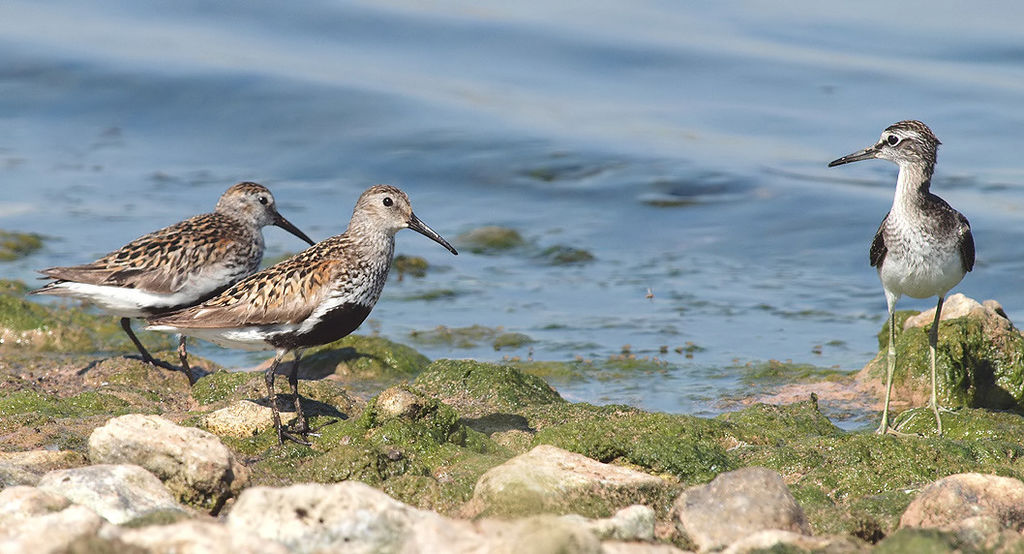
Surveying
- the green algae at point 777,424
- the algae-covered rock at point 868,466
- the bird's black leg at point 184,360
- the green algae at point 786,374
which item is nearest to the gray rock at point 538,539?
the algae-covered rock at point 868,466

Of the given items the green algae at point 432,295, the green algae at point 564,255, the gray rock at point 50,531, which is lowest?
the green algae at point 432,295

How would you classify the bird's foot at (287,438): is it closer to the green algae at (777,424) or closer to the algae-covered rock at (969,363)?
the green algae at (777,424)

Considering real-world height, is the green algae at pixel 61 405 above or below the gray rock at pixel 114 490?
below

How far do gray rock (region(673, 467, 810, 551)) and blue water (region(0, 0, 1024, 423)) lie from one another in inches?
154

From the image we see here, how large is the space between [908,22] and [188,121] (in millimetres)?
12146

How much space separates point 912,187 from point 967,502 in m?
3.31

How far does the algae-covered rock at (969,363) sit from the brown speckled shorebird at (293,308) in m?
4.00

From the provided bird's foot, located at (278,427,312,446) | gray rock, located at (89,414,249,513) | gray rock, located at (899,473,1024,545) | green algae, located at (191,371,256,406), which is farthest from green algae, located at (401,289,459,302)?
gray rock, located at (899,473,1024,545)

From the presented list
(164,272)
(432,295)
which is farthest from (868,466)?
(432,295)

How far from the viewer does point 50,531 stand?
4.32 meters

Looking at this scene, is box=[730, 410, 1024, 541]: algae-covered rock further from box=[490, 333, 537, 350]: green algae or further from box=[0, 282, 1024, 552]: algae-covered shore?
box=[490, 333, 537, 350]: green algae

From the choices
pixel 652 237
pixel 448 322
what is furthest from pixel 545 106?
pixel 448 322

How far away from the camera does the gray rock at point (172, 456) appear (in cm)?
559

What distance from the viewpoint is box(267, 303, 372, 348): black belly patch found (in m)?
7.17
